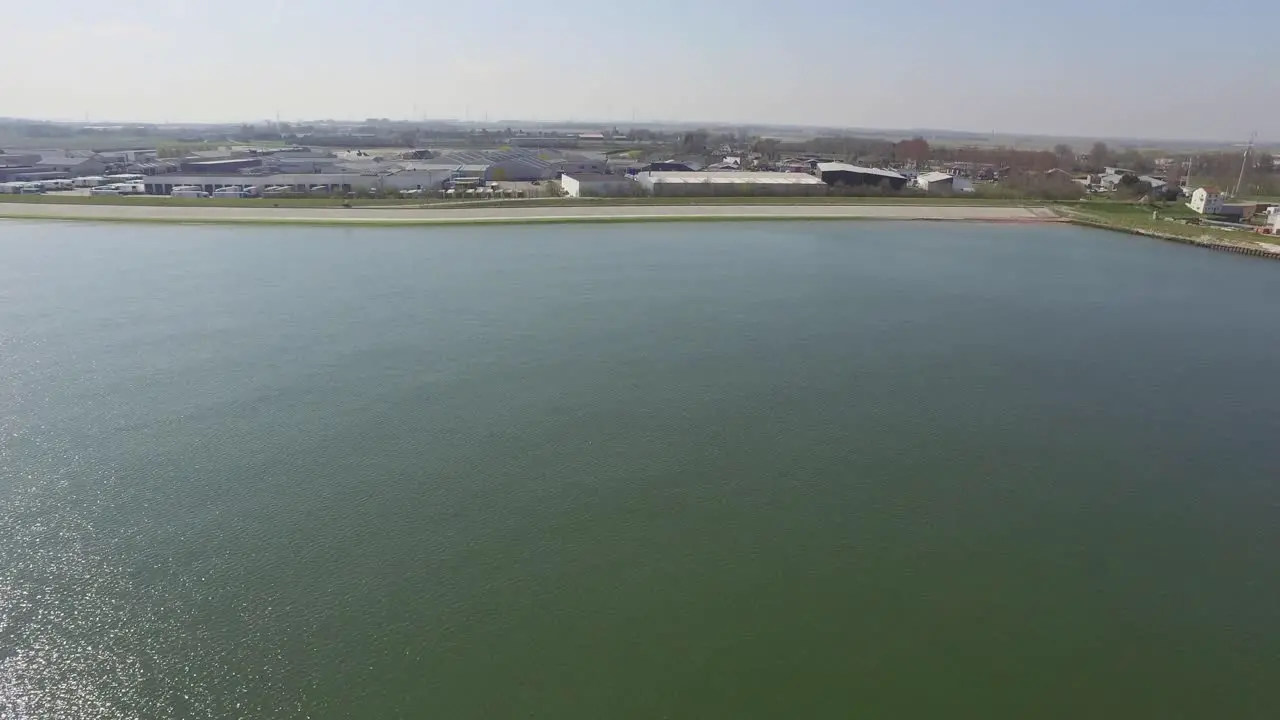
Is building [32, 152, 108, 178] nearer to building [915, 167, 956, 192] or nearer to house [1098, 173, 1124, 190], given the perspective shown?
building [915, 167, 956, 192]

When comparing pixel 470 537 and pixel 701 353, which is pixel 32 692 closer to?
pixel 470 537

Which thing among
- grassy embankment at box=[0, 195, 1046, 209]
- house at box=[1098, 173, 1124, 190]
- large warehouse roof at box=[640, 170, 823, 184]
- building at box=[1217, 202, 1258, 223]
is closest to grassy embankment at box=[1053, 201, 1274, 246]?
building at box=[1217, 202, 1258, 223]

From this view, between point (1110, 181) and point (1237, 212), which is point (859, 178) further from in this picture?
point (1110, 181)

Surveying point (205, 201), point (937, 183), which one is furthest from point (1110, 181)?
point (205, 201)

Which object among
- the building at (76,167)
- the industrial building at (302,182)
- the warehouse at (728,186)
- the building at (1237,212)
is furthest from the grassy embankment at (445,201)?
the building at (76,167)

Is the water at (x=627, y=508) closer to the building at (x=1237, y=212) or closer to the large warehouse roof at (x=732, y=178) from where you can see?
the building at (x=1237, y=212)

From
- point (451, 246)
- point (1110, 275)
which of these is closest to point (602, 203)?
point (451, 246)
